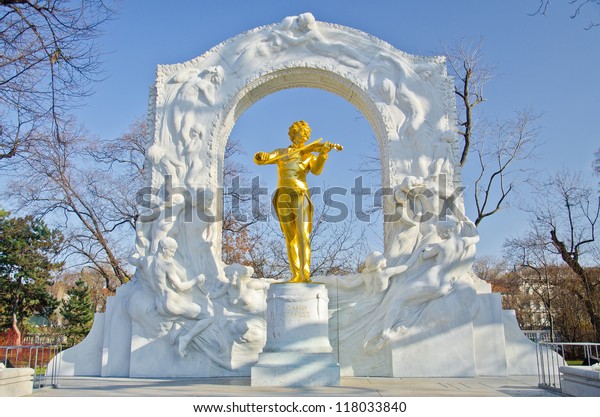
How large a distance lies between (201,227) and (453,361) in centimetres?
463

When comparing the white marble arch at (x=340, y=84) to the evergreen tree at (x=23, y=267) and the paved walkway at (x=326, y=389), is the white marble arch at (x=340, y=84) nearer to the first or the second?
the paved walkway at (x=326, y=389)

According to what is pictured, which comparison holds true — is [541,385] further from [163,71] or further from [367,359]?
[163,71]

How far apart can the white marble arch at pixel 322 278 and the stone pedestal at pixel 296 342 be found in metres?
1.49

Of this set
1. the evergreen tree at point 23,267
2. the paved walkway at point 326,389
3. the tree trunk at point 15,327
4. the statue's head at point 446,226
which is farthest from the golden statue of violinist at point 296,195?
the tree trunk at point 15,327

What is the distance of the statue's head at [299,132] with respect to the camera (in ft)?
25.8

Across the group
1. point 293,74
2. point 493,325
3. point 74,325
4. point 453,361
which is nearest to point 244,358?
point 453,361

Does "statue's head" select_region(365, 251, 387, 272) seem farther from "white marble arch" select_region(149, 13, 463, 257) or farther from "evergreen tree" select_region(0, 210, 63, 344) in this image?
"evergreen tree" select_region(0, 210, 63, 344)

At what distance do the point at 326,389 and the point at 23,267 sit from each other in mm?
19869

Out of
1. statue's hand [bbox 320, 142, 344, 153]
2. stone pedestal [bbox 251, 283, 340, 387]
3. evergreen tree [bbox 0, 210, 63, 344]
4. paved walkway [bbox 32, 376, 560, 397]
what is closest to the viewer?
paved walkway [bbox 32, 376, 560, 397]

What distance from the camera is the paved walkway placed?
17.9ft

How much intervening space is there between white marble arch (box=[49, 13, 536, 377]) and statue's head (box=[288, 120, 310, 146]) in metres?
1.98

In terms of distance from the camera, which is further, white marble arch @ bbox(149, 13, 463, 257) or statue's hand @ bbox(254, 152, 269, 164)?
white marble arch @ bbox(149, 13, 463, 257)

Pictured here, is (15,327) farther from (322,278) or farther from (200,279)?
(322,278)

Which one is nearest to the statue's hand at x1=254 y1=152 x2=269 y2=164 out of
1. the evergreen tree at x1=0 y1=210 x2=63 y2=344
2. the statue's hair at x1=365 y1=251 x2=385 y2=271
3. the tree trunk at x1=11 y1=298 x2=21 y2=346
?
the statue's hair at x1=365 y1=251 x2=385 y2=271
